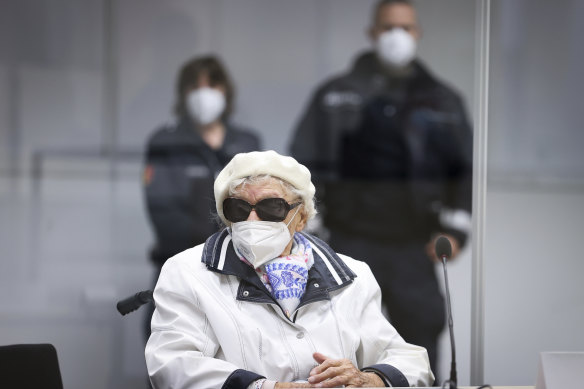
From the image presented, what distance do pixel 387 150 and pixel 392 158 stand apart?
42 millimetres

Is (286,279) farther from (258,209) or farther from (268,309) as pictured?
(258,209)

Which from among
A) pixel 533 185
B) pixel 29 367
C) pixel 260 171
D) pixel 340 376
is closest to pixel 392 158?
pixel 533 185

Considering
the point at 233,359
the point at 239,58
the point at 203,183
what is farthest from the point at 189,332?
the point at 239,58

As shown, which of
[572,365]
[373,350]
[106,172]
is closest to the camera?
[572,365]

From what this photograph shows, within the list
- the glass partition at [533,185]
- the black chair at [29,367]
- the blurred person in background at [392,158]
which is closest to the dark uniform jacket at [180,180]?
the blurred person in background at [392,158]

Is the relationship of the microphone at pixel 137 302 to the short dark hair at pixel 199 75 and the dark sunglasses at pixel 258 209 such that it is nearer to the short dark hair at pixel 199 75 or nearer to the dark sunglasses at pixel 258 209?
the dark sunglasses at pixel 258 209

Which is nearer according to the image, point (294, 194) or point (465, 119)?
point (294, 194)

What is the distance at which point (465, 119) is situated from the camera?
4.09 meters

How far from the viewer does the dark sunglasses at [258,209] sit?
2.74 meters

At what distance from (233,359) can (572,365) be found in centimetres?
93

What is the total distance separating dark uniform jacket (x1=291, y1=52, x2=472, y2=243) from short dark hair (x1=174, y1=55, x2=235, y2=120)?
A: 1.09 feet

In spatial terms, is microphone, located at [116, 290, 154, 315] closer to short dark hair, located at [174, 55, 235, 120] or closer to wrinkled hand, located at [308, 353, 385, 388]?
wrinkled hand, located at [308, 353, 385, 388]

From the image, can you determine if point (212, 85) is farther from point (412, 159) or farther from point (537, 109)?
point (537, 109)

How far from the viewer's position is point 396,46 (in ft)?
13.5
